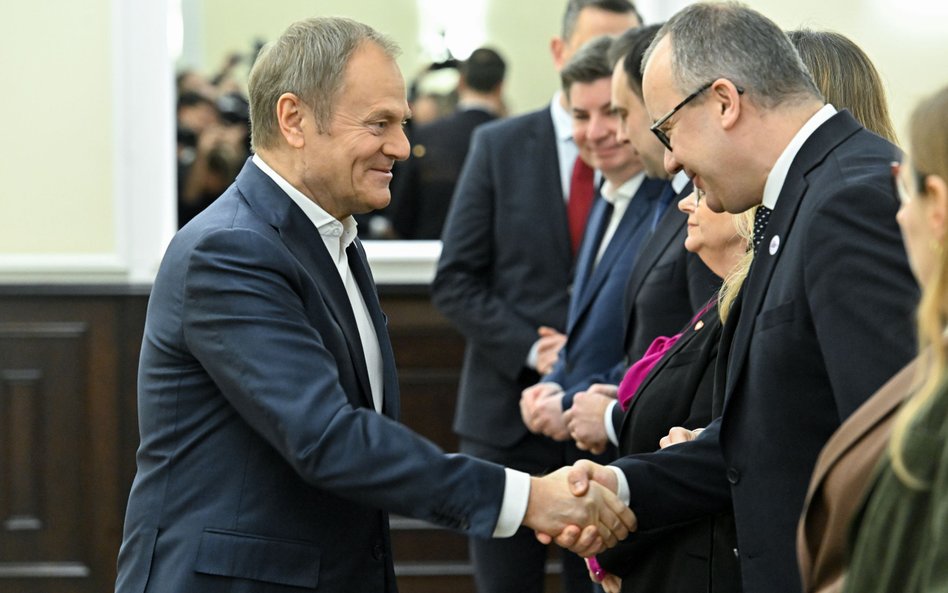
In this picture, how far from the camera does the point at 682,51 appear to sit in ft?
7.63

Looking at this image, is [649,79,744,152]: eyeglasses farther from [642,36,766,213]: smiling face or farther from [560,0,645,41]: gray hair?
[560,0,645,41]: gray hair

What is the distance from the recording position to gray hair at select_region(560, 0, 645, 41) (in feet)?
14.3

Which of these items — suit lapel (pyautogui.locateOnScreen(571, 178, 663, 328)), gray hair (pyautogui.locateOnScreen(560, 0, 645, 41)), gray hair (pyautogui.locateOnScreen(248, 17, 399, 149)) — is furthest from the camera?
gray hair (pyautogui.locateOnScreen(560, 0, 645, 41))

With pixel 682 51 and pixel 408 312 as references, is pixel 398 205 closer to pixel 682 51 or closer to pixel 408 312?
pixel 408 312

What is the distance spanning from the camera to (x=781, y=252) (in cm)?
216

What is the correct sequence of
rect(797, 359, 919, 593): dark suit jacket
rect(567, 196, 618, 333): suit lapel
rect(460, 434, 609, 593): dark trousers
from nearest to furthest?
rect(797, 359, 919, 593): dark suit jacket, rect(567, 196, 618, 333): suit lapel, rect(460, 434, 609, 593): dark trousers

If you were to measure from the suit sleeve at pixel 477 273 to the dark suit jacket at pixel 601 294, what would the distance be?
33 cm

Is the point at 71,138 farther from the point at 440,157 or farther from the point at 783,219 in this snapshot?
the point at 783,219

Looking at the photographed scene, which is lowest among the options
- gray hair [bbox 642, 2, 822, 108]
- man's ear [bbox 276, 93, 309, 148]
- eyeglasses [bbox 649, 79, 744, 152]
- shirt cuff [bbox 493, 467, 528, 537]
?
shirt cuff [bbox 493, 467, 528, 537]

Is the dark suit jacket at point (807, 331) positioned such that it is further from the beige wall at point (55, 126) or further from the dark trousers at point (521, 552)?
the beige wall at point (55, 126)

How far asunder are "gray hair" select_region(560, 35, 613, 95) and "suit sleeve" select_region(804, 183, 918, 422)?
1.75m

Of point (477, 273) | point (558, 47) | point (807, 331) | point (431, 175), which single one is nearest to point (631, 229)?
point (477, 273)

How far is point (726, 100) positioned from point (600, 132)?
138cm

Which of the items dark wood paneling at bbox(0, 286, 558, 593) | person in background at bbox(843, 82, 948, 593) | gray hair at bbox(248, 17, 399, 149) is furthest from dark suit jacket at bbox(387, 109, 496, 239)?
person in background at bbox(843, 82, 948, 593)
